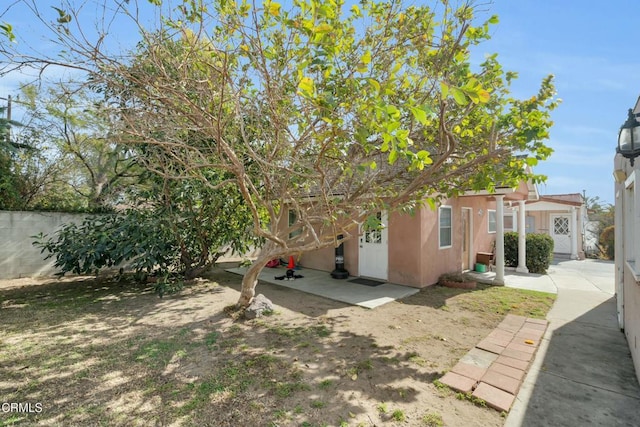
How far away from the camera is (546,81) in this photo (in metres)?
4.29

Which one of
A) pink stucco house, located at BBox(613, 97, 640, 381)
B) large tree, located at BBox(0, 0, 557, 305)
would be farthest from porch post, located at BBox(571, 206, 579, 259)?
large tree, located at BBox(0, 0, 557, 305)

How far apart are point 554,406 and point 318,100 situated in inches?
161

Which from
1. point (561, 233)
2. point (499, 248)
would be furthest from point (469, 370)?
point (561, 233)

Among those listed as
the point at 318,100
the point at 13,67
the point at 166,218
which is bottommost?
the point at 166,218

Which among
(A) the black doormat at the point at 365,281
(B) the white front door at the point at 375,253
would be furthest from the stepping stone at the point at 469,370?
(B) the white front door at the point at 375,253

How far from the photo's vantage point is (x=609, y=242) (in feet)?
51.4

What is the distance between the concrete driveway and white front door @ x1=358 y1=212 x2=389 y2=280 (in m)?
4.25

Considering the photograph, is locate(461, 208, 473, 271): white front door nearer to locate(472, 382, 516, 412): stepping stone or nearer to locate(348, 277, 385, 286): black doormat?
locate(348, 277, 385, 286): black doormat

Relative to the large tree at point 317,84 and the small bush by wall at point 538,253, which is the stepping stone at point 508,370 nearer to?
the large tree at point 317,84

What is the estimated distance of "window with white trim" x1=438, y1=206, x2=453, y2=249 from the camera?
30.4 feet

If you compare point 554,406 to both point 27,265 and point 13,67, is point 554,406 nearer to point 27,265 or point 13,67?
point 13,67

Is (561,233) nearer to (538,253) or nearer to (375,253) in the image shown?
(538,253)

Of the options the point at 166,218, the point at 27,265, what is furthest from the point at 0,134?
the point at 166,218

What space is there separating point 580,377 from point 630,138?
9.83 ft
